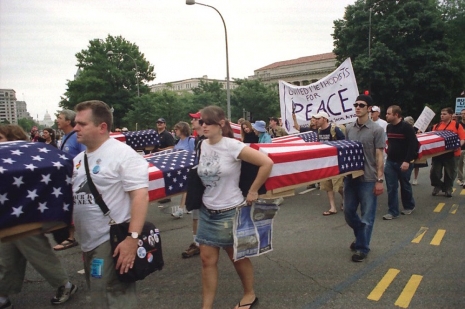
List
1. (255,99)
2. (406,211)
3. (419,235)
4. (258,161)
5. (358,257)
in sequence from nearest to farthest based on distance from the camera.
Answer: (258,161)
(358,257)
(419,235)
(406,211)
(255,99)

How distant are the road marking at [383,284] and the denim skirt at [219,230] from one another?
150 centimetres

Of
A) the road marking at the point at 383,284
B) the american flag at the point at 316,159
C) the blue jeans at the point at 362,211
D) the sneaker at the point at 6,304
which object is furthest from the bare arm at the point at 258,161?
the sneaker at the point at 6,304

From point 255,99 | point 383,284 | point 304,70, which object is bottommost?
point 383,284

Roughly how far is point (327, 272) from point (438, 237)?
6.93ft

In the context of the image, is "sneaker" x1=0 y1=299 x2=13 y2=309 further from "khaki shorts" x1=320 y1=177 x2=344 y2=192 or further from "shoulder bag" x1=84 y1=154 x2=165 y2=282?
"khaki shorts" x1=320 y1=177 x2=344 y2=192

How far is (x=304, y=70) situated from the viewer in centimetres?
7356

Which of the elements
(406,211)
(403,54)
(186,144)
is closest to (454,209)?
(406,211)

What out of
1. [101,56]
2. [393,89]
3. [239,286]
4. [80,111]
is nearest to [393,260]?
[239,286]

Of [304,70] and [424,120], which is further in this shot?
[304,70]

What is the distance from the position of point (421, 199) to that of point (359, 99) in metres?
4.31

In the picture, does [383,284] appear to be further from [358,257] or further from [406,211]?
[406,211]

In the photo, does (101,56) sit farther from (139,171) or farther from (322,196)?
(139,171)

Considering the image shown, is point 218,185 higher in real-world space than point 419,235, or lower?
higher

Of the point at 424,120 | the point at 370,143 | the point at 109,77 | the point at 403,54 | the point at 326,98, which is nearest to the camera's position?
the point at 370,143
